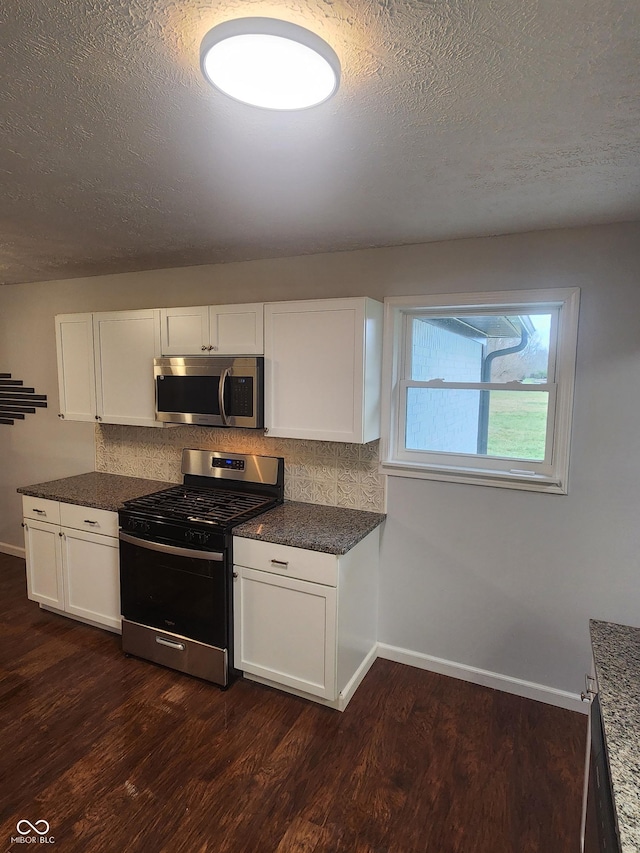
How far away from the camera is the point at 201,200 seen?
6.55 feet

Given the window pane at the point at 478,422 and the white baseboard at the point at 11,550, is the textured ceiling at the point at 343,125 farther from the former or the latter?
the white baseboard at the point at 11,550

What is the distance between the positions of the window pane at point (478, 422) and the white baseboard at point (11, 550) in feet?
12.1

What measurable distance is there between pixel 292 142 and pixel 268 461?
1948 millimetres

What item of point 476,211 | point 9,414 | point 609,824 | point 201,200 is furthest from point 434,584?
point 9,414

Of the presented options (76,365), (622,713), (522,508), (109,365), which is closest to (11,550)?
(76,365)

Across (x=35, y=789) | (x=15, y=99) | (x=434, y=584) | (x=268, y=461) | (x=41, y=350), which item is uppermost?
(x=15, y=99)

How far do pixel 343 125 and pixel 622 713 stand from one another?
67.1 inches

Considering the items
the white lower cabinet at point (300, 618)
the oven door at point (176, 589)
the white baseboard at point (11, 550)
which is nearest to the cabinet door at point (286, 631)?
the white lower cabinet at point (300, 618)

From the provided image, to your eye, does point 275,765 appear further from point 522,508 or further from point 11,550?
point 11,550

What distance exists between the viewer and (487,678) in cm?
267

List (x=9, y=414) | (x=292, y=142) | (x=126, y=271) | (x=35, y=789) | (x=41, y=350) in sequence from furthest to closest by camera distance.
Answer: (x=9, y=414), (x=41, y=350), (x=126, y=271), (x=35, y=789), (x=292, y=142)

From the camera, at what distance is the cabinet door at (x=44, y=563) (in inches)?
127

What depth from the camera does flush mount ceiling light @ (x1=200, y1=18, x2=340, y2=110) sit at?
960 mm

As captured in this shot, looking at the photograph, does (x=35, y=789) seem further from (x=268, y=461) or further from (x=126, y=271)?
(x=126, y=271)
